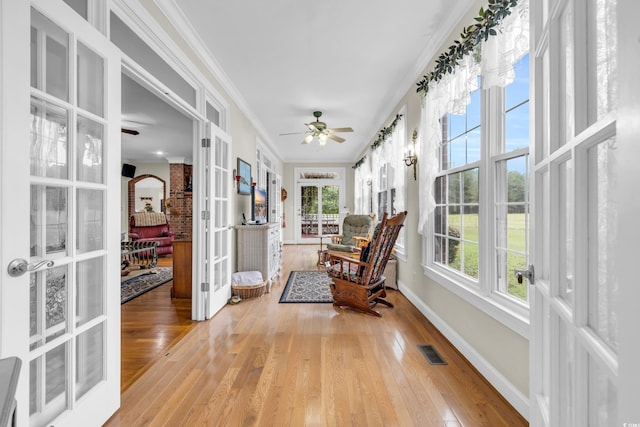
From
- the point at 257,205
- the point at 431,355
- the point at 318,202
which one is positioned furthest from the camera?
the point at 318,202

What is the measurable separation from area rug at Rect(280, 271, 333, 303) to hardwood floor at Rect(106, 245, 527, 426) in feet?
1.75

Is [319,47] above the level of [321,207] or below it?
above

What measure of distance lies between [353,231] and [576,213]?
194 inches

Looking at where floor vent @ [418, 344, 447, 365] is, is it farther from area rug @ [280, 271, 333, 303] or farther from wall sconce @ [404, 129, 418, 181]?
wall sconce @ [404, 129, 418, 181]

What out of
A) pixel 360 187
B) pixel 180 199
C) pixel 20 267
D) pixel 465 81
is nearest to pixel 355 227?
pixel 360 187

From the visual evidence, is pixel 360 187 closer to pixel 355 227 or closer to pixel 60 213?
pixel 355 227

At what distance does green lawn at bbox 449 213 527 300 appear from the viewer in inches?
69.5

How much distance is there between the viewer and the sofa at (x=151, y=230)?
6621 mm

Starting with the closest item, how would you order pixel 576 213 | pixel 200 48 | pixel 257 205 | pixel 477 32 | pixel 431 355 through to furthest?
pixel 576 213 < pixel 477 32 < pixel 431 355 < pixel 200 48 < pixel 257 205

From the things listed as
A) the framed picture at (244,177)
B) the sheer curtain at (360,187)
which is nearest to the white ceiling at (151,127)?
the framed picture at (244,177)

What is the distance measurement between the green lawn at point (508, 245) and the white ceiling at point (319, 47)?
5.30 ft

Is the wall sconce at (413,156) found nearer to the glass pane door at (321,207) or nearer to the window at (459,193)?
the window at (459,193)

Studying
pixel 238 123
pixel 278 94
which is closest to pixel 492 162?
pixel 278 94

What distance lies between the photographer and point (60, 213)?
128 centimetres
